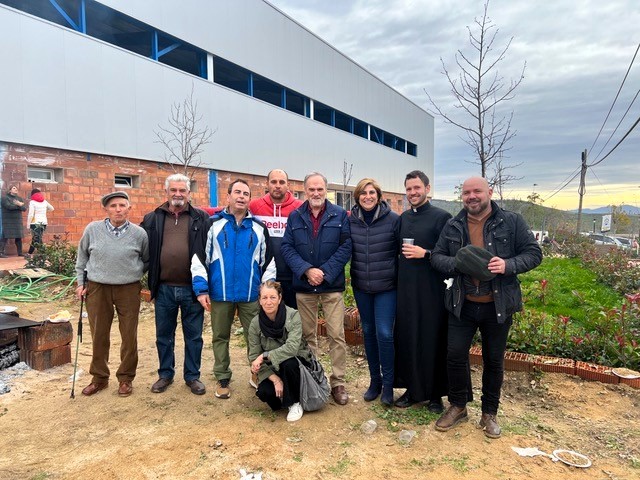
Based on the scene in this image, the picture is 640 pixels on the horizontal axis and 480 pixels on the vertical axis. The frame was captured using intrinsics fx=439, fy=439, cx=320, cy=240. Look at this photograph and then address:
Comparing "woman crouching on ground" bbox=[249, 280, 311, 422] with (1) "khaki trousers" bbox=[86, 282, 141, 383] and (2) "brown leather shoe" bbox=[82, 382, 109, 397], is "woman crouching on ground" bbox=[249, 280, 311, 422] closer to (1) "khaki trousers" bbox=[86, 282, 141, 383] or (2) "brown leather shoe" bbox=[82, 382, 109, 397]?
(1) "khaki trousers" bbox=[86, 282, 141, 383]

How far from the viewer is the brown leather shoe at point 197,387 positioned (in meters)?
4.00

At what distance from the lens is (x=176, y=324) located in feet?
13.4

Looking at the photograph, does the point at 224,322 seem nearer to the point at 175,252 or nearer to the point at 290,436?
the point at 175,252

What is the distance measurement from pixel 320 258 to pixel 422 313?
3.10ft

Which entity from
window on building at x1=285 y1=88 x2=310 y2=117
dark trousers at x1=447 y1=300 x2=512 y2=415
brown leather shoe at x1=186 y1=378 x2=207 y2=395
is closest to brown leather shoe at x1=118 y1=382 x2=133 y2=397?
brown leather shoe at x1=186 y1=378 x2=207 y2=395

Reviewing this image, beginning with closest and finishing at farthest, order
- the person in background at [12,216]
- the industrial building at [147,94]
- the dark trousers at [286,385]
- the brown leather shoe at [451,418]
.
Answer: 1. the brown leather shoe at [451,418]
2. the dark trousers at [286,385]
3. the person in background at [12,216]
4. the industrial building at [147,94]

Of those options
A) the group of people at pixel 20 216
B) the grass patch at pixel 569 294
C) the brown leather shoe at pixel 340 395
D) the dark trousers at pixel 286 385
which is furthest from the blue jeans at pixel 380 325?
the group of people at pixel 20 216

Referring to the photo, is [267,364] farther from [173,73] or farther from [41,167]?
[173,73]

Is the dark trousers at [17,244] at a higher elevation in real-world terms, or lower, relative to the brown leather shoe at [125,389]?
higher

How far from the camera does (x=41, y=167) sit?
392 inches

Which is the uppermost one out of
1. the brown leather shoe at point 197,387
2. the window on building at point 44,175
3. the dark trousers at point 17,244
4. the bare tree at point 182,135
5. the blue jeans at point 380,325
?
the bare tree at point 182,135

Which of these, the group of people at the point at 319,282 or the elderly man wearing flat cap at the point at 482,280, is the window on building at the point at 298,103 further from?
the elderly man wearing flat cap at the point at 482,280

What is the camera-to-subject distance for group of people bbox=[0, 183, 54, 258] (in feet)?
30.3

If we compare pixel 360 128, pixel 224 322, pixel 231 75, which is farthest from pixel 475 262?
pixel 360 128
